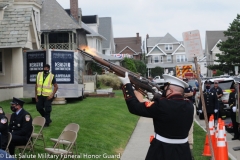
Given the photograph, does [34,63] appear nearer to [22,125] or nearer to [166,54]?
[22,125]

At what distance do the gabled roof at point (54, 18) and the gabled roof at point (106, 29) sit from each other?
2959cm

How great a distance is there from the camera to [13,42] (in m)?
22.3

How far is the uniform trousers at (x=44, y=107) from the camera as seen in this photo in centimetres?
1291

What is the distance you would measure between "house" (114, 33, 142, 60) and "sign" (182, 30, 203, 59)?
78.0 meters

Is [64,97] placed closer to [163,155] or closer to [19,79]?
[19,79]

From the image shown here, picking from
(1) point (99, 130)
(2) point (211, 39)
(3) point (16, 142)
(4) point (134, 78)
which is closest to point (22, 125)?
(3) point (16, 142)

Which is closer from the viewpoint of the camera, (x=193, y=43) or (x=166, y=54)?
(x=193, y=43)

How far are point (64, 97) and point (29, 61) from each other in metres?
2.21

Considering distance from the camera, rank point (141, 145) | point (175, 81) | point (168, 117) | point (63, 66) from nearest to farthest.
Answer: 1. point (168, 117)
2. point (175, 81)
3. point (141, 145)
4. point (63, 66)

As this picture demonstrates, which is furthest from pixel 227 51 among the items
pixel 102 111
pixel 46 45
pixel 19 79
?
pixel 102 111

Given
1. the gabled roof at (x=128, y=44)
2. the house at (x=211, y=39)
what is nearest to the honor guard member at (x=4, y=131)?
the house at (x=211, y=39)

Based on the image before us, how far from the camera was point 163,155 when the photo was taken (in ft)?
18.7

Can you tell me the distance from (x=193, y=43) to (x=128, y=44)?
3251 inches

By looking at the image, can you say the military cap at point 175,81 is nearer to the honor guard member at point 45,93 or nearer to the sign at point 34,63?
the honor guard member at point 45,93
